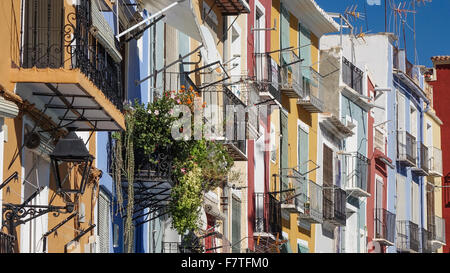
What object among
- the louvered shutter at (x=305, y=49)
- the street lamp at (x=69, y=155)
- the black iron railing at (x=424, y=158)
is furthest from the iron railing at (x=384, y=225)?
the street lamp at (x=69, y=155)

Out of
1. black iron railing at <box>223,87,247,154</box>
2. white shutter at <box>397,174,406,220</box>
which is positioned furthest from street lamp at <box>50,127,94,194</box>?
white shutter at <box>397,174,406,220</box>

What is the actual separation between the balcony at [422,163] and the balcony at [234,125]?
19787mm

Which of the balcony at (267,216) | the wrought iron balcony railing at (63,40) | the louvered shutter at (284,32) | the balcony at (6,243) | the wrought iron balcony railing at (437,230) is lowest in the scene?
the balcony at (6,243)

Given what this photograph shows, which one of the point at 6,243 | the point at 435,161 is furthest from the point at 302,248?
the point at 6,243

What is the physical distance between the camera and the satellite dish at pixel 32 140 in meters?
15.5

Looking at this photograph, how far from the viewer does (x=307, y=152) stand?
35.1 meters

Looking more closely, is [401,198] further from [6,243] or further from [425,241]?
[6,243]

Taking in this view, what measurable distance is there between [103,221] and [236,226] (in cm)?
967

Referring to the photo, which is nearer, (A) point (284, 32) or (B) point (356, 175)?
(A) point (284, 32)

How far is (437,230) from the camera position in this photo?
156 ft

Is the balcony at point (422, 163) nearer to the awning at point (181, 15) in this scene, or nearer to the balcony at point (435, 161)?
the balcony at point (435, 161)

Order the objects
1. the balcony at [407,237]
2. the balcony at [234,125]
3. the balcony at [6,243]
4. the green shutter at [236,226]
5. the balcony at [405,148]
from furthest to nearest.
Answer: the balcony at [405,148]
the balcony at [407,237]
the green shutter at [236,226]
the balcony at [234,125]
the balcony at [6,243]

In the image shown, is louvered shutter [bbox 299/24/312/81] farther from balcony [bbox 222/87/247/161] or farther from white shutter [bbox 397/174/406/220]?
white shutter [bbox 397/174/406/220]

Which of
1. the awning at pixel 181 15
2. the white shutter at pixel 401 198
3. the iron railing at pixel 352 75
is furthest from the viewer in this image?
the white shutter at pixel 401 198
